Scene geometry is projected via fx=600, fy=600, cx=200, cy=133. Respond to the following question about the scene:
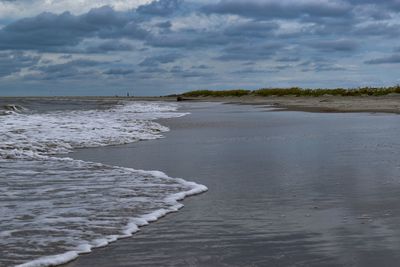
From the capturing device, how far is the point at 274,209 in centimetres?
657

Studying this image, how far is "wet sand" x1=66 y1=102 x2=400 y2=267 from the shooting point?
4852 mm

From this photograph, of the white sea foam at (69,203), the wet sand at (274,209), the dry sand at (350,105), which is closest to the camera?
the wet sand at (274,209)

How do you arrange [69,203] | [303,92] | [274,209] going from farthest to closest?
[303,92] < [69,203] < [274,209]

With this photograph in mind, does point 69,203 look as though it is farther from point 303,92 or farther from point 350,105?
point 303,92

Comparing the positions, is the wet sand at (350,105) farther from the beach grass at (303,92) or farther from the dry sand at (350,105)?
the beach grass at (303,92)

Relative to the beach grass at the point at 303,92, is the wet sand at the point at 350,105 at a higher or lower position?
lower

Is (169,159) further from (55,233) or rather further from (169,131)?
(169,131)

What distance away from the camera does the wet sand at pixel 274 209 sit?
4.85m

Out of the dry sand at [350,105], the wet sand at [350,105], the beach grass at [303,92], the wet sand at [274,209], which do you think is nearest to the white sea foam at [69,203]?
the wet sand at [274,209]

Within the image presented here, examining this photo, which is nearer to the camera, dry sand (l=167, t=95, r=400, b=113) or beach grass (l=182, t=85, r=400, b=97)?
dry sand (l=167, t=95, r=400, b=113)

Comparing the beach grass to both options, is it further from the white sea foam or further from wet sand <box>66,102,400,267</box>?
the white sea foam

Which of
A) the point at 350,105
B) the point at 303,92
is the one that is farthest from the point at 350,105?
the point at 303,92

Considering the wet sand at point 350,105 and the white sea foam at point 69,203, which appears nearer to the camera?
the white sea foam at point 69,203

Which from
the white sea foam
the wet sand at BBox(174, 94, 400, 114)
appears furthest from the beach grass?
the white sea foam
